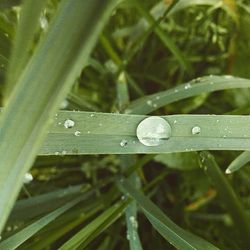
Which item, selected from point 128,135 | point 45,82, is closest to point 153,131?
point 128,135

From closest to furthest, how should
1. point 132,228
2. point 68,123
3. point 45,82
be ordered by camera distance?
point 45,82 → point 68,123 → point 132,228

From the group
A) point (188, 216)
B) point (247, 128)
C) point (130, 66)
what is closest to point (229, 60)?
point (130, 66)

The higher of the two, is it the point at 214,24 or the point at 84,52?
the point at 214,24

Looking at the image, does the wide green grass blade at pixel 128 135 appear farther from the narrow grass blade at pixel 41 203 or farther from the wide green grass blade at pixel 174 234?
the narrow grass blade at pixel 41 203

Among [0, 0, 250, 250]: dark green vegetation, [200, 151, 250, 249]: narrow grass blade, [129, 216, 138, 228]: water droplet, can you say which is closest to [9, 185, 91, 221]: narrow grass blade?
[0, 0, 250, 250]: dark green vegetation

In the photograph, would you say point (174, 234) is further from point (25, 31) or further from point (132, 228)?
point (25, 31)

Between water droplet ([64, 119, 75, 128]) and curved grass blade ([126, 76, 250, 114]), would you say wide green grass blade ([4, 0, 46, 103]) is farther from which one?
curved grass blade ([126, 76, 250, 114])

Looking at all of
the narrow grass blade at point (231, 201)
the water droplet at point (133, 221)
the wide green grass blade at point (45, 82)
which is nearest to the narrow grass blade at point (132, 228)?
the water droplet at point (133, 221)

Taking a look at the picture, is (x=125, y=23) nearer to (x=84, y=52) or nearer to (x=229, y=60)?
(x=229, y=60)
